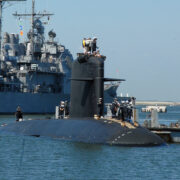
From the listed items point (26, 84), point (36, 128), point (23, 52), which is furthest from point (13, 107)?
point (36, 128)

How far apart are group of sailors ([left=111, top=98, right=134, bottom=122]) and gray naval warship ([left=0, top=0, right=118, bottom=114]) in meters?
57.1

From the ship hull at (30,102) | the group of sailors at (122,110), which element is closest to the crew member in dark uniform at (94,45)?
the group of sailors at (122,110)

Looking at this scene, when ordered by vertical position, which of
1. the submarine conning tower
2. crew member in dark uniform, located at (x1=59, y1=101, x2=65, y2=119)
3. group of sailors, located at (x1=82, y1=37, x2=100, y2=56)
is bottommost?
crew member in dark uniform, located at (x1=59, y1=101, x2=65, y2=119)

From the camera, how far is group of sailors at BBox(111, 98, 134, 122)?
26.9 metres

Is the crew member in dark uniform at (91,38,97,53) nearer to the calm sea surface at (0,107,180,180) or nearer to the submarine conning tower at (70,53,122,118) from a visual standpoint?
the submarine conning tower at (70,53,122,118)

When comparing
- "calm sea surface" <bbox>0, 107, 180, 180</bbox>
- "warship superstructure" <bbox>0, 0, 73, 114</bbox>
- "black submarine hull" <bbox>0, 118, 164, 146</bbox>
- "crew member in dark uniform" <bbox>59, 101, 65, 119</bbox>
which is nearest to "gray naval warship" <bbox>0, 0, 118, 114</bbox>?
"warship superstructure" <bbox>0, 0, 73, 114</bbox>

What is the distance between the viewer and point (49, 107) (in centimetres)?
9206

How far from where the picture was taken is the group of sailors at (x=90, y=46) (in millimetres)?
29562

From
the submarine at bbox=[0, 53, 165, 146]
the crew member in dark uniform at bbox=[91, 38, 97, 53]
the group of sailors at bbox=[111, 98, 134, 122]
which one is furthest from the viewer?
the crew member in dark uniform at bbox=[91, 38, 97, 53]

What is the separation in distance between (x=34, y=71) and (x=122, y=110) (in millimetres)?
66138

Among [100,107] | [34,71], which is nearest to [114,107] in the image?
[100,107]

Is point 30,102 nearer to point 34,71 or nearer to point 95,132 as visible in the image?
point 34,71

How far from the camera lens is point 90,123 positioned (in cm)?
2744

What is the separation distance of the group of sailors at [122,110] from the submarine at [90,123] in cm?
49
